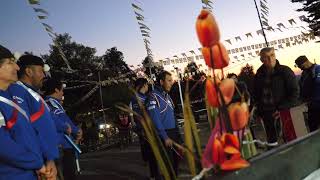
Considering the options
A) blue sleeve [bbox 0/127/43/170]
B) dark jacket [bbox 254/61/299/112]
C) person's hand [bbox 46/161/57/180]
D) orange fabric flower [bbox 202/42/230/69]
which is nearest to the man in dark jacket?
dark jacket [bbox 254/61/299/112]

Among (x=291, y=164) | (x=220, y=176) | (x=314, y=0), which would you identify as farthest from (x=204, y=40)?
(x=314, y=0)

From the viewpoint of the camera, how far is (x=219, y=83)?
2.09 meters

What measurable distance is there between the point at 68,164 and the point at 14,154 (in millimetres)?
3596

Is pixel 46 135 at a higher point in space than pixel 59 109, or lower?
lower

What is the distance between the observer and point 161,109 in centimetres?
727

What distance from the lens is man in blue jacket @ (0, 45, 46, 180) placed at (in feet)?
10.0

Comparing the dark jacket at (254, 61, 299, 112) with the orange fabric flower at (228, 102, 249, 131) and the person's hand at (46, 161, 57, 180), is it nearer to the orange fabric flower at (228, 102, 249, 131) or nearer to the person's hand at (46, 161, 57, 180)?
the person's hand at (46, 161, 57, 180)

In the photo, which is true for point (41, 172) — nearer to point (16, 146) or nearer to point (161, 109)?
point (16, 146)

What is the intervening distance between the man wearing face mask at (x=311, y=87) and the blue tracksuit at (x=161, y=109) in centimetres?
263

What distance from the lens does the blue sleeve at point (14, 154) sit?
301cm

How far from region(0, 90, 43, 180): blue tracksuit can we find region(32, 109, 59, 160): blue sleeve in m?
0.21

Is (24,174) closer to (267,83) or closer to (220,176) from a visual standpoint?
(220,176)

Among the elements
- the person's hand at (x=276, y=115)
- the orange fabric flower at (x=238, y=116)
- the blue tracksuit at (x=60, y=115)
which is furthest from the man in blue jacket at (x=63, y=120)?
the orange fabric flower at (x=238, y=116)

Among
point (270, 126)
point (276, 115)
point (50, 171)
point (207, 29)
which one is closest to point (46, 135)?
point (50, 171)
